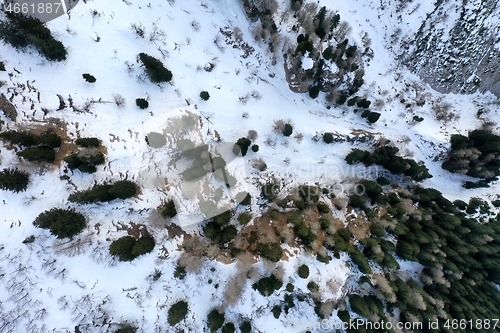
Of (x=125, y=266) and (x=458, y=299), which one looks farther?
(x=458, y=299)

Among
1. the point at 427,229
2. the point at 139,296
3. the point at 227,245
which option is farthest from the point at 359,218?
the point at 139,296

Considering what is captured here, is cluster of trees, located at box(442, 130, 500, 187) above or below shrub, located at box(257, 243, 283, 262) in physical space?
above

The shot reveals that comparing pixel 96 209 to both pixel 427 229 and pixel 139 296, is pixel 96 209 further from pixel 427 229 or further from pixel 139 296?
pixel 427 229

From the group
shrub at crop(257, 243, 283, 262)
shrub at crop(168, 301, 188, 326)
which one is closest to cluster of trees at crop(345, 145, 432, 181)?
shrub at crop(257, 243, 283, 262)

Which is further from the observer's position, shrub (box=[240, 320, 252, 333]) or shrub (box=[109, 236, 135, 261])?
shrub (box=[240, 320, 252, 333])

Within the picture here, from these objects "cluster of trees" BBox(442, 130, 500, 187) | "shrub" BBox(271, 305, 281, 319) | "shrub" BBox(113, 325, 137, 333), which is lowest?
"shrub" BBox(113, 325, 137, 333)

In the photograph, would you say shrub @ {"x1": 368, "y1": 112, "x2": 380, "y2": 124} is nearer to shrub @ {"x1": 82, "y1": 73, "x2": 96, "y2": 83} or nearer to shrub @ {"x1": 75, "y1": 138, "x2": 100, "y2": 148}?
shrub @ {"x1": 75, "y1": 138, "x2": 100, "y2": 148}

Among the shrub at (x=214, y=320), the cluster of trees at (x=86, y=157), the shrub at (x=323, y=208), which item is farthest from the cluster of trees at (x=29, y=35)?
the shrub at (x=323, y=208)

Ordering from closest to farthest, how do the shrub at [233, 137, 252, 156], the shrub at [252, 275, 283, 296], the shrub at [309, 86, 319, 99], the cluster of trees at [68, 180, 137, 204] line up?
the cluster of trees at [68, 180, 137, 204]
the shrub at [252, 275, 283, 296]
the shrub at [233, 137, 252, 156]
the shrub at [309, 86, 319, 99]
